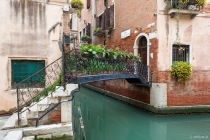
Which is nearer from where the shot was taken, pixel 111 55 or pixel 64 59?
pixel 64 59

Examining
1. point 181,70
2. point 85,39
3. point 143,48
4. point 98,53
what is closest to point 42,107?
point 98,53

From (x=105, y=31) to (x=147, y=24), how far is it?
198 inches

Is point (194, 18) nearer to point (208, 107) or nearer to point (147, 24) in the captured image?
point (147, 24)

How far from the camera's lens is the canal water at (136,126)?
648 cm

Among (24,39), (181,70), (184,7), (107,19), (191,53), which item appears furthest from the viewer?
(107,19)

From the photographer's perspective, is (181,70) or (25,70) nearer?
(25,70)

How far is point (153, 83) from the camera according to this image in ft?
27.7

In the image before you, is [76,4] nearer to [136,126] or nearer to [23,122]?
[136,126]

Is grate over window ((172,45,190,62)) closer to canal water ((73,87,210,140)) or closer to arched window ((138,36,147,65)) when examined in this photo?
arched window ((138,36,147,65))

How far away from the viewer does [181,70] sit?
321 inches

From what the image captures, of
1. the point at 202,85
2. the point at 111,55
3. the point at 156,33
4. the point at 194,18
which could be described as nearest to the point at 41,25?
the point at 111,55

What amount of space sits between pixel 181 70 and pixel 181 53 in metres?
0.94

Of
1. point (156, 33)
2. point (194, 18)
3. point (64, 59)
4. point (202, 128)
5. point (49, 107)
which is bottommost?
point (202, 128)

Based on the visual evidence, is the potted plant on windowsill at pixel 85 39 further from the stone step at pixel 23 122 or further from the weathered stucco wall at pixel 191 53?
the stone step at pixel 23 122
